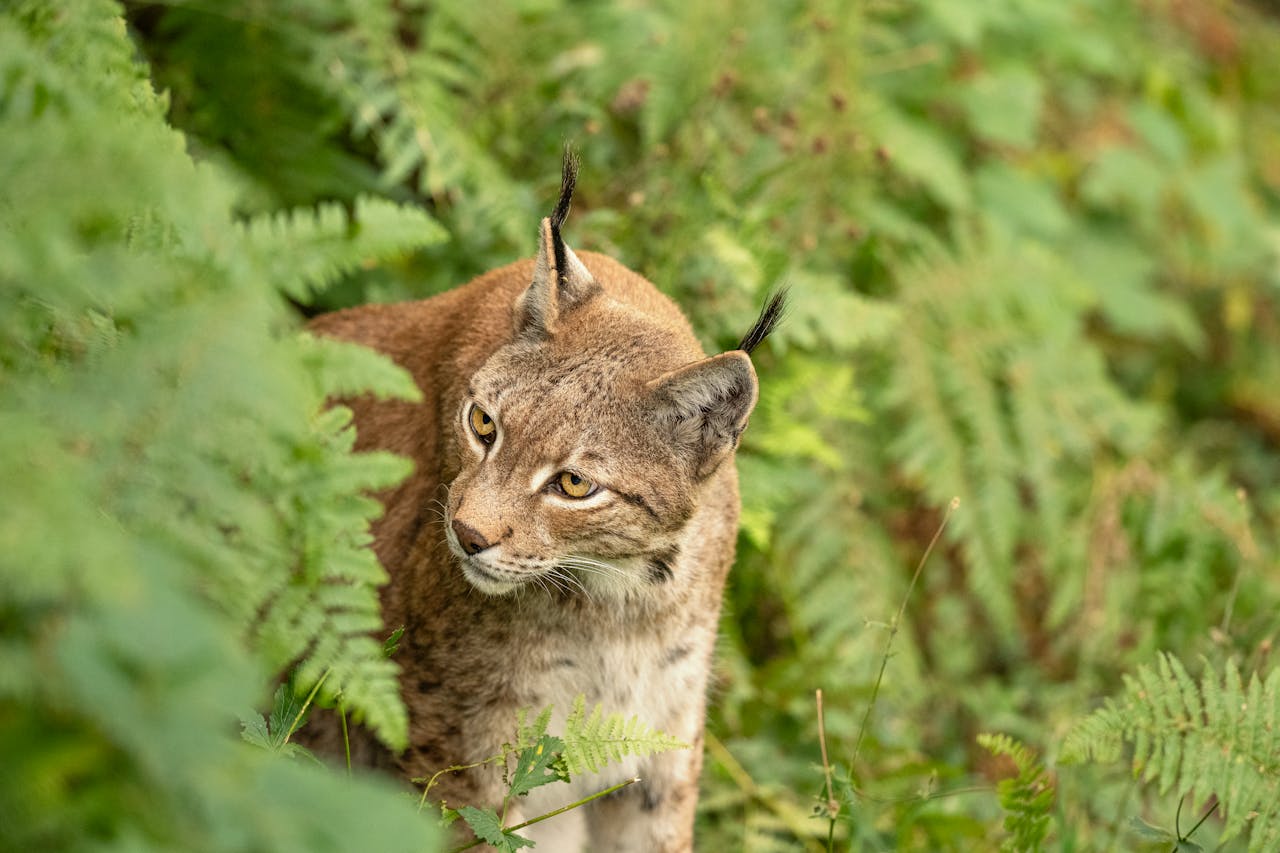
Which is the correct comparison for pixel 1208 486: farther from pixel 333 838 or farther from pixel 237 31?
pixel 333 838

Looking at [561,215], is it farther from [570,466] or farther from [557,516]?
[557,516]

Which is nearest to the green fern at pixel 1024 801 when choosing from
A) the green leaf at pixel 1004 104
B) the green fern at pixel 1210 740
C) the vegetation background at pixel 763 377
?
the vegetation background at pixel 763 377

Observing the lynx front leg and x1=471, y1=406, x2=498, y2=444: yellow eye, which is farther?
the lynx front leg

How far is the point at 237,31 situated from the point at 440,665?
3299mm

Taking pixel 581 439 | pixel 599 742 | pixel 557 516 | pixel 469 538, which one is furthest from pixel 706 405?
pixel 599 742

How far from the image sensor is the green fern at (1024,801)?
12.5ft

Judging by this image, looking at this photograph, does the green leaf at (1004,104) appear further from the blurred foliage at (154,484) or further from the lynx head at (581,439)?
the blurred foliage at (154,484)

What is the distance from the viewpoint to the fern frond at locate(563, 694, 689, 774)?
3213 millimetres

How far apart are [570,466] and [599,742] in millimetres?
843

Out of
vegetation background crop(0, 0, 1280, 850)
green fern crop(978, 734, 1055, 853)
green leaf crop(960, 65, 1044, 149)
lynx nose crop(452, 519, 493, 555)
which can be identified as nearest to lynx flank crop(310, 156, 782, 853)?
lynx nose crop(452, 519, 493, 555)

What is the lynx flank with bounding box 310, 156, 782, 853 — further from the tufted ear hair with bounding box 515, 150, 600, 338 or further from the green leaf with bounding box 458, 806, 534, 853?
the green leaf with bounding box 458, 806, 534, 853

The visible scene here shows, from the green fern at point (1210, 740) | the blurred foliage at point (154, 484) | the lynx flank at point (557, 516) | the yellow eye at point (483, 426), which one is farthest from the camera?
the yellow eye at point (483, 426)

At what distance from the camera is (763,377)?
230 inches

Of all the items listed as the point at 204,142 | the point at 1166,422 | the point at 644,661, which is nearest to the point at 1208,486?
the point at 1166,422
